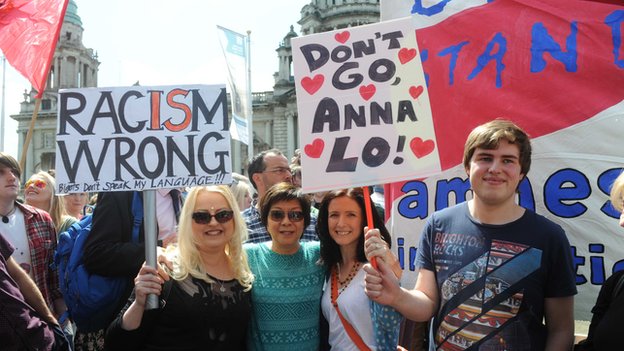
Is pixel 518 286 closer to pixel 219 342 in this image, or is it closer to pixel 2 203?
pixel 219 342

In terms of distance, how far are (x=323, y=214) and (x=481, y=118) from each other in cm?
122

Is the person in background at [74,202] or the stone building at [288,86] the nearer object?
the person in background at [74,202]

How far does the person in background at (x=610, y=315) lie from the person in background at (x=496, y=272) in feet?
0.30

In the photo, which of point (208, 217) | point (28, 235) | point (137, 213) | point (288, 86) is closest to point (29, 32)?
point (28, 235)

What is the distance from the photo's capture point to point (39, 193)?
4.80 m

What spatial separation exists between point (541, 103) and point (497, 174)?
49.9 inches

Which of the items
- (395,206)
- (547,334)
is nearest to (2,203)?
(395,206)

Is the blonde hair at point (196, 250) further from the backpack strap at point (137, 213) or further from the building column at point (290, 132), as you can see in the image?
the building column at point (290, 132)

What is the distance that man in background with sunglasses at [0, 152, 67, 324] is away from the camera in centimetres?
392

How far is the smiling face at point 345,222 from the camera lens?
2.93 m

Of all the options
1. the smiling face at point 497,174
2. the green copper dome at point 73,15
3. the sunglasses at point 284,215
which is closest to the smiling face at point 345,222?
the sunglasses at point 284,215

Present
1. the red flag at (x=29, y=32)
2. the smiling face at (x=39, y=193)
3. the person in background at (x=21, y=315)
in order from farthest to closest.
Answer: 1. the smiling face at (x=39, y=193)
2. the red flag at (x=29, y=32)
3. the person in background at (x=21, y=315)

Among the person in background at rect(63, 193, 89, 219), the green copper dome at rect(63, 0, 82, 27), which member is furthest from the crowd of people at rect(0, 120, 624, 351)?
the green copper dome at rect(63, 0, 82, 27)

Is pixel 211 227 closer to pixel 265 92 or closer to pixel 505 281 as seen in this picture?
pixel 505 281
